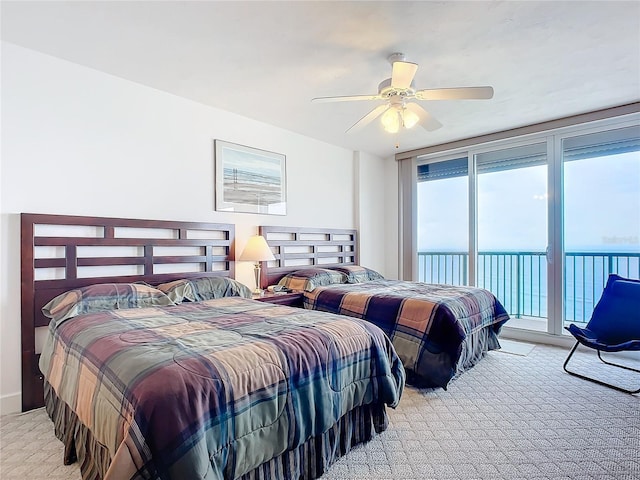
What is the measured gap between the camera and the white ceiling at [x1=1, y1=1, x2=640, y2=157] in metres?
2.03

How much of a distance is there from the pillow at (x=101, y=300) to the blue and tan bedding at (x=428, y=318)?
1.56 m

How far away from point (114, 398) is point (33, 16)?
233 centimetres

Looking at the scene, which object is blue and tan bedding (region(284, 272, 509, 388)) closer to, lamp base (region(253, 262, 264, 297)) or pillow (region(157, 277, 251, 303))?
lamp base (region(253, 262, 264, 297))

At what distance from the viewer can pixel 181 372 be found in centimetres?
126

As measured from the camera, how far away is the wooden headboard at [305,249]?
12.9ft

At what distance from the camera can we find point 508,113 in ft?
12.1

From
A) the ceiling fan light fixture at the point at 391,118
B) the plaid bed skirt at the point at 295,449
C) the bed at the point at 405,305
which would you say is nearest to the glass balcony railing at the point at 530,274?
the bed at the point at 405,305

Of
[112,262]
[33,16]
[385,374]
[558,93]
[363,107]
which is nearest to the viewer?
[385,374]

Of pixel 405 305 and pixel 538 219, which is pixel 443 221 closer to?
pixel 538 219

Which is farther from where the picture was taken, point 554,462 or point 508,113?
point 508,113

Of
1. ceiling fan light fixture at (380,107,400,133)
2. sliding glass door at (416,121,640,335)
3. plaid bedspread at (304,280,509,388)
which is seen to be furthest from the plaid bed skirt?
sliding glass door at (416,121,640,335)

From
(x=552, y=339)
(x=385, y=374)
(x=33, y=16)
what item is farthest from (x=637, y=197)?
(x=33, y=16)

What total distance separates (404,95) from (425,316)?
1697 mm

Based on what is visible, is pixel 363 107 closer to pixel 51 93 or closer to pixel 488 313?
pixel 488 313
